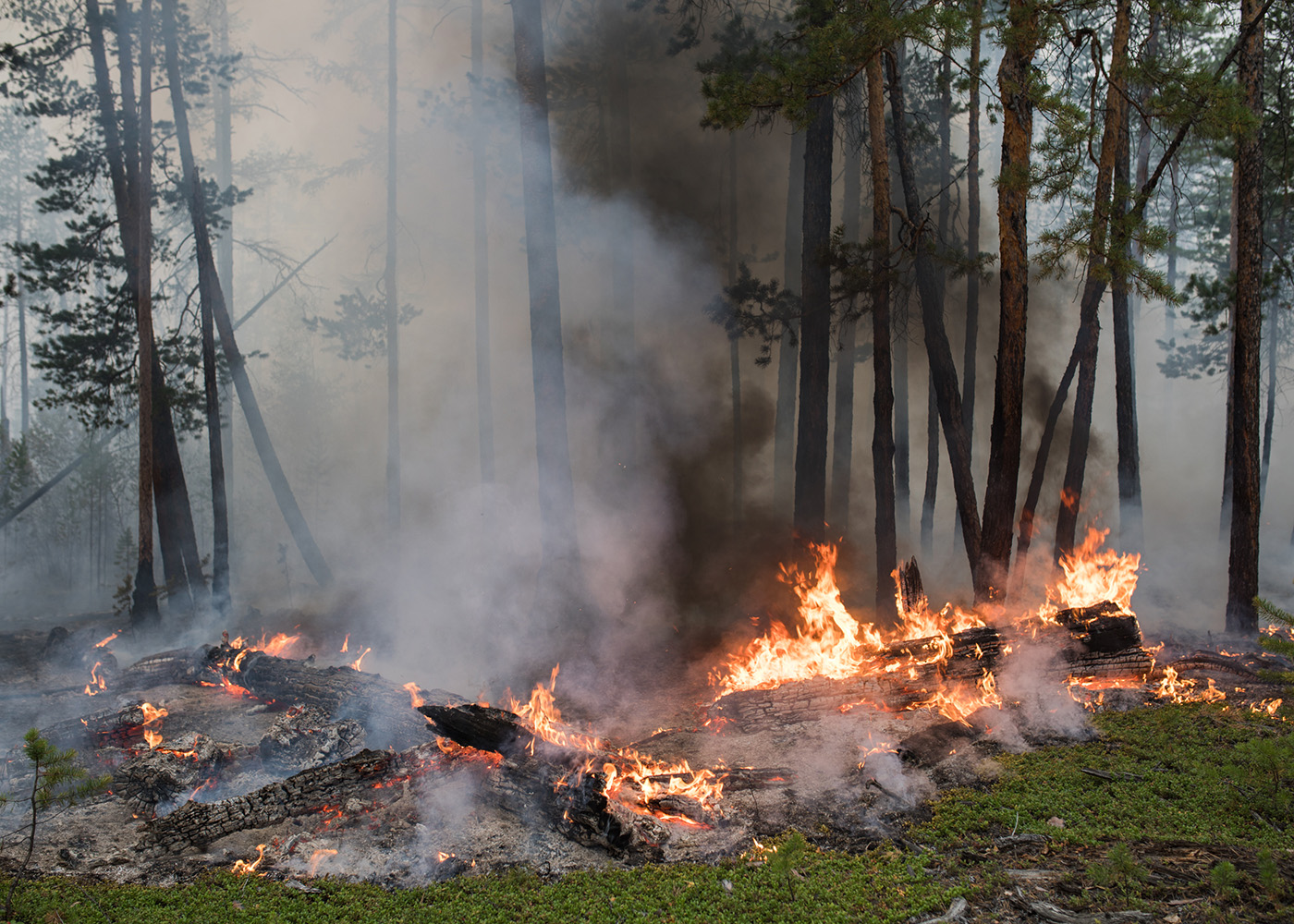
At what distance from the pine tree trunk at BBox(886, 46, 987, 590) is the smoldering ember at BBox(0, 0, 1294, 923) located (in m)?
0.09

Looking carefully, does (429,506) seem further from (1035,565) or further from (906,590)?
(1035,565)

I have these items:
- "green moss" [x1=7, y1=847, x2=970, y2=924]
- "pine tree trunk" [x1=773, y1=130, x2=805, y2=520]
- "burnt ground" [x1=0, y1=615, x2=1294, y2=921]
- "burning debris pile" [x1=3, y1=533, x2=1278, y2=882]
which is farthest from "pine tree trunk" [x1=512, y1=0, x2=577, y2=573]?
"pine tree trunk" [x1=773, y1=130, x2=805, y2=520]

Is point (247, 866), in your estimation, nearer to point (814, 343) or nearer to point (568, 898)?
point (568, 898)

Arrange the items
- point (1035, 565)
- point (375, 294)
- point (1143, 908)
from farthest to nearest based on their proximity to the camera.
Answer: point (375, 294)
point (1035, 565)
point (1143, 908)

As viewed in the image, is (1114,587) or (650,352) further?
(650,352)

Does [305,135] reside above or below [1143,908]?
above

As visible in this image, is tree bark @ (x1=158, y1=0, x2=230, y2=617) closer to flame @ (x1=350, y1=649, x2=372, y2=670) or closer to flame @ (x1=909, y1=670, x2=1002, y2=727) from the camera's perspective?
flame @ (x1=350, y1=649, x2=372, y2=670)

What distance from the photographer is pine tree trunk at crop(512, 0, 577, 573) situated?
1132 centimetres

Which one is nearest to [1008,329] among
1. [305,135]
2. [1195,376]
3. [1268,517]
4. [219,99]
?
[1195,376]

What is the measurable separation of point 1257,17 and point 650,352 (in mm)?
12463

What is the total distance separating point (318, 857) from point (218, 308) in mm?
12630

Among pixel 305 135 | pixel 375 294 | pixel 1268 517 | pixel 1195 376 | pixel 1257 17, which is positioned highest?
pixel 305 135

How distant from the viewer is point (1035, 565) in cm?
1384

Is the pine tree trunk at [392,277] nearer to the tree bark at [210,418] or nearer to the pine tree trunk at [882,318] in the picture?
the tree bark at [210,418]
